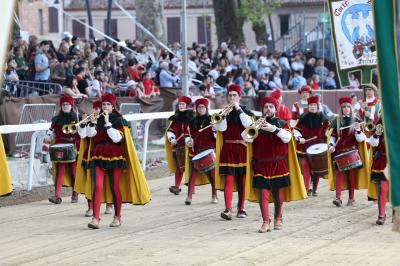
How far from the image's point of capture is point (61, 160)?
17562 millimetres

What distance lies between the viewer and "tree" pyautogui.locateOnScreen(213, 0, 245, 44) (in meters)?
43.5

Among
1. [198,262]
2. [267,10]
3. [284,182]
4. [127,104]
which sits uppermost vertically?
[267,10]

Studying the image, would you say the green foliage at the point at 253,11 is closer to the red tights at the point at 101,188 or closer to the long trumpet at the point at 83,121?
the long trumpet at the point at 83,121

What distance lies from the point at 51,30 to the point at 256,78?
3069 cm

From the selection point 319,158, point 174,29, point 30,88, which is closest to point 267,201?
point 319,158

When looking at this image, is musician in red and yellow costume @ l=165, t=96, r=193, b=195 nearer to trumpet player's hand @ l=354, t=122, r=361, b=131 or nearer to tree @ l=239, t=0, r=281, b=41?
trumpet player's hand @ l=354, t=122, r=361, b=131

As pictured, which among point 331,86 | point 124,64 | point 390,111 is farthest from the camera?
point 331,86

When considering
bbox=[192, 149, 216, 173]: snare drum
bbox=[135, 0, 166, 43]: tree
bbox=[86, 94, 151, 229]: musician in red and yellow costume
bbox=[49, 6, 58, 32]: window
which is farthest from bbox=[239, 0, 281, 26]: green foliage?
bbox=[86, 94, 151, 229]: musician in red and yellow costume

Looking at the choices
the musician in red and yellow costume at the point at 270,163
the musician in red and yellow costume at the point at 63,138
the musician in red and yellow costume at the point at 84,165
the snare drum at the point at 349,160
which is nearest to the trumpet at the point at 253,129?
the musician in red and yellow costume at the point at 270,163

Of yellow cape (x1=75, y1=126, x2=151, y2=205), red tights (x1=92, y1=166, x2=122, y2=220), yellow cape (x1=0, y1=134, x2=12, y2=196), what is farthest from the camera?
yellow cape (x1=75, y1=126, x2=151, y2=205)

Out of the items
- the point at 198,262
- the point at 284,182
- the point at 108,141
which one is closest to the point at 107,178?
the point at 108,141

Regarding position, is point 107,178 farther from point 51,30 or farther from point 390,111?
point 51,30

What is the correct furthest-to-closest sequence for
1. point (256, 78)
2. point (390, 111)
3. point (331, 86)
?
point (331, 86)
point (256, 78)
point (390, 111)

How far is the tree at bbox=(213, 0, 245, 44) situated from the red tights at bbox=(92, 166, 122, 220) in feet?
95.2
